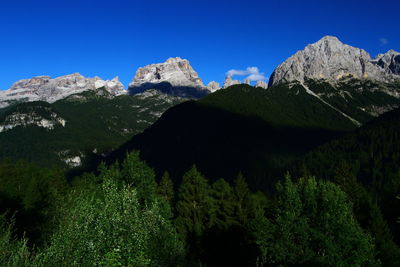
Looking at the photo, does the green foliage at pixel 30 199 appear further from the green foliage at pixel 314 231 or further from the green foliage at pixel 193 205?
the green foliage at pixel 314 231

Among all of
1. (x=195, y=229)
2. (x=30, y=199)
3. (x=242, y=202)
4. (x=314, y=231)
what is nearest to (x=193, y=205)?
(x=195, y=229)

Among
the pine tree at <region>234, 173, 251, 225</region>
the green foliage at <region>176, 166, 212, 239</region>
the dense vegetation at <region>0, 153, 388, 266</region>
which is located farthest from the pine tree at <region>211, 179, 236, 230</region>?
the green foliage at <region>176, 166, 212, 239</region>

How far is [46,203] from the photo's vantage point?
227ft

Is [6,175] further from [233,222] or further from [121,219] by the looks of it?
[121,219]

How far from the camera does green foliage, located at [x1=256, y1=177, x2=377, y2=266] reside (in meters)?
34.5

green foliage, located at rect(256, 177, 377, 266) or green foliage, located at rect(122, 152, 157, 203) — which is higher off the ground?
green foliage, located at rect(122, 152, 157, 203)

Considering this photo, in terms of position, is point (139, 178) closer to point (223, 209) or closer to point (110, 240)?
point (223, 209)

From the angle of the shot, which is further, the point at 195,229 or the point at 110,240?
the point at 195,229

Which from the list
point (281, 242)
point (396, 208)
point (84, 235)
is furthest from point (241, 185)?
point (84, 235)

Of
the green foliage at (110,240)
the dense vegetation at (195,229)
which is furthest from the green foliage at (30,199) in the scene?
the green foliage at (110,240)

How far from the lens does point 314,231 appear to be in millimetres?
35875

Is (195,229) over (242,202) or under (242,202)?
under

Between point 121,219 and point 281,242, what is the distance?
19.8 m

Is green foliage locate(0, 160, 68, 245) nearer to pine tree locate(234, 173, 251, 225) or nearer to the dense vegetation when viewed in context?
the dense vegetation
